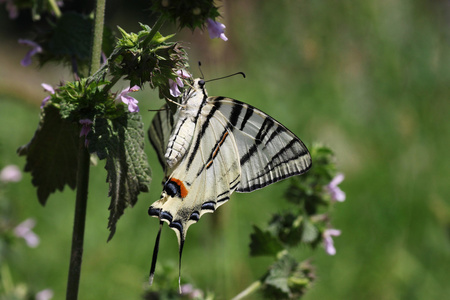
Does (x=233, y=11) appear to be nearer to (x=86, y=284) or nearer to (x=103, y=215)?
(x=103, y=215)

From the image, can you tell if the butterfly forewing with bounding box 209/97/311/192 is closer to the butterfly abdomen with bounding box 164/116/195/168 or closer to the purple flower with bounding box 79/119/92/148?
the butterfly abdomen with bounding box 164/116/195/168

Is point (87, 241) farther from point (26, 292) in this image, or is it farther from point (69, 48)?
point (69, 48)

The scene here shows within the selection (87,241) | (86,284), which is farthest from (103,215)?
(86,284)

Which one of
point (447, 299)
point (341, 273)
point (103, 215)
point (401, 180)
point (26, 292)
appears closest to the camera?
point (26, 292)

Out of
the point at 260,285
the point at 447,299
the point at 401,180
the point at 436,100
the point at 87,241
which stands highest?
the point at 436,100

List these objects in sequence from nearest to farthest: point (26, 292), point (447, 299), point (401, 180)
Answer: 1. point (26, 292)
2. point (447, 299)
3. point (401, 180)

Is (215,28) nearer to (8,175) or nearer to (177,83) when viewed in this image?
(177,83)

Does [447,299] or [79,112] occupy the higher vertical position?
[447,299]

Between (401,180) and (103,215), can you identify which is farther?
(103,215)
